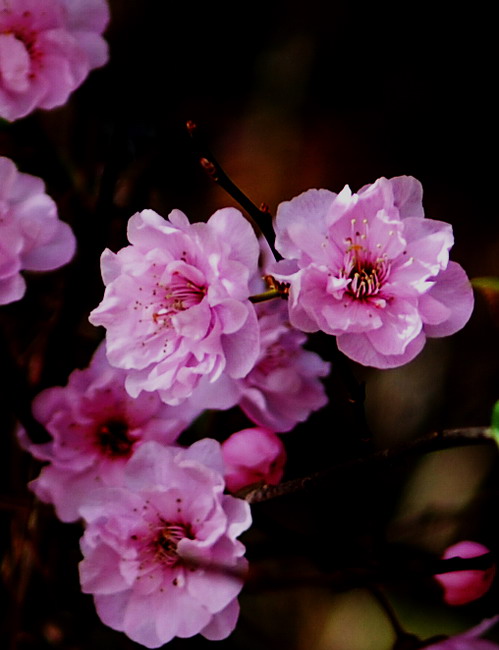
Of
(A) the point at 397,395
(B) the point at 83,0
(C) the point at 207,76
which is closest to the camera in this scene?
(B) the point at 83,0

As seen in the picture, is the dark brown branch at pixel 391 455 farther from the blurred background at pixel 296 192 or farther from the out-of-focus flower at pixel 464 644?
the out-of-focus flower at pixel 464 644

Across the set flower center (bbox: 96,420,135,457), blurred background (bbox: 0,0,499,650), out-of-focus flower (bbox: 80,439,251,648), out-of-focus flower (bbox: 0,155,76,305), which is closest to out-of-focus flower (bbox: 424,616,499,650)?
blurred background (bbox: 0,0,499,650)

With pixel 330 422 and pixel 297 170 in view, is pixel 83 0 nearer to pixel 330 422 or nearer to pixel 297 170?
pixel 330 422

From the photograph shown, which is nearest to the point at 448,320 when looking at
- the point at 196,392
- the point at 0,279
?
the point at 196,392

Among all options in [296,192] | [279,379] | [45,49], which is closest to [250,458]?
[279,379]

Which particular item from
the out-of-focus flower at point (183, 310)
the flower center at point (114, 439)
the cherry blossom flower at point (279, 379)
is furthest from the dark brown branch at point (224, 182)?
the flower center at point (114, 439)
